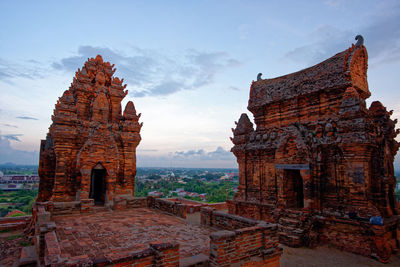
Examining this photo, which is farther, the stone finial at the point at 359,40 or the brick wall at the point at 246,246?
the stone finial at the point at 359,40

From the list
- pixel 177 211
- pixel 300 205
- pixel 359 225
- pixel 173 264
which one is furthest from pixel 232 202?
pixel 173 264

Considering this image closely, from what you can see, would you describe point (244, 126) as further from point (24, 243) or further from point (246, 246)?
point (24, 243)

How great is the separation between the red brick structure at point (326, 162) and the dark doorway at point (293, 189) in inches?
1.8

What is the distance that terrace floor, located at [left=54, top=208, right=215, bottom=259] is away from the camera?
6.41m

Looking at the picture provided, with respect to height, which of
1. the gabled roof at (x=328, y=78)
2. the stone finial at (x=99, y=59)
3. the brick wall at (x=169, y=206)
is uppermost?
the stone finial at (x=99, y=59)

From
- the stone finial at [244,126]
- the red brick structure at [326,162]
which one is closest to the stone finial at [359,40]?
the red brick structure at [326,162]

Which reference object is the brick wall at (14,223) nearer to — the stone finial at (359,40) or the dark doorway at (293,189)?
the dark doorway at (293,189)

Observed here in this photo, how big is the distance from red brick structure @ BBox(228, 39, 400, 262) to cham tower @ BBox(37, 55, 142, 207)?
6746 mm

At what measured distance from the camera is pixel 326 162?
10.4 m

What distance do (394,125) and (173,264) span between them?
1119cm

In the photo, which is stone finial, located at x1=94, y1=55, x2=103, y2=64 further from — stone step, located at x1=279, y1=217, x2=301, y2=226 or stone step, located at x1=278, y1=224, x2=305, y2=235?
stone step, located at x1=278, y1=224, x2=305, y2=235

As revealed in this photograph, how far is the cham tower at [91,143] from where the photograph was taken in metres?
12.0

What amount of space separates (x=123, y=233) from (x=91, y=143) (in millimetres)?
6060

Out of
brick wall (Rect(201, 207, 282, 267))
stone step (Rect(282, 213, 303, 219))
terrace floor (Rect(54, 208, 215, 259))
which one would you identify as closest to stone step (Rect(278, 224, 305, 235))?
stone step (Rect(282, 213, 303, 219))
